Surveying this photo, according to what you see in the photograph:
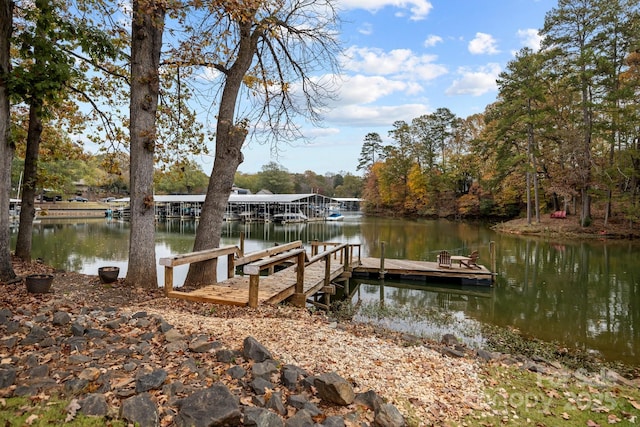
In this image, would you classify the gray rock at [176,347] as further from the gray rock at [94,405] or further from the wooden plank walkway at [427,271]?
the wooden plank walkway at [427,271]

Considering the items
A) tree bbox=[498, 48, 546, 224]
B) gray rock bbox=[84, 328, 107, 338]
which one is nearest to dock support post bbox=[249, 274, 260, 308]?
gray rock bbox=[84, 328, 107, 338]

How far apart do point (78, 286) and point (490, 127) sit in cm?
3464

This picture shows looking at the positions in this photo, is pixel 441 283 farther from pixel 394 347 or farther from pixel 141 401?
pixel 141 401

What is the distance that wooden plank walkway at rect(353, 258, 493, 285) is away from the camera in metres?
11.8

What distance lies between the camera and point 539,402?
11.4ft

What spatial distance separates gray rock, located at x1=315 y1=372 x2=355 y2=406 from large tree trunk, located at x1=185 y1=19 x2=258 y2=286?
14.9ft

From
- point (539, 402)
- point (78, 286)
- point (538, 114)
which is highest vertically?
point (538, 114)

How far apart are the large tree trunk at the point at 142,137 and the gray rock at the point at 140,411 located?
14.4ft

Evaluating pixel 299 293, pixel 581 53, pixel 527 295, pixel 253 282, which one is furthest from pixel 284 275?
pixel 581 53

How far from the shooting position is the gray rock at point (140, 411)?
7.57 ft

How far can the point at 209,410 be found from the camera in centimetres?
243

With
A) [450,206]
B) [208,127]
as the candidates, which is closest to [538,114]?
[450,206]

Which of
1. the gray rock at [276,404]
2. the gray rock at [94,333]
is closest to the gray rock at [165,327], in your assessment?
the gray rock at [94,333]

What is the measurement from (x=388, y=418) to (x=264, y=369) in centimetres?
106
